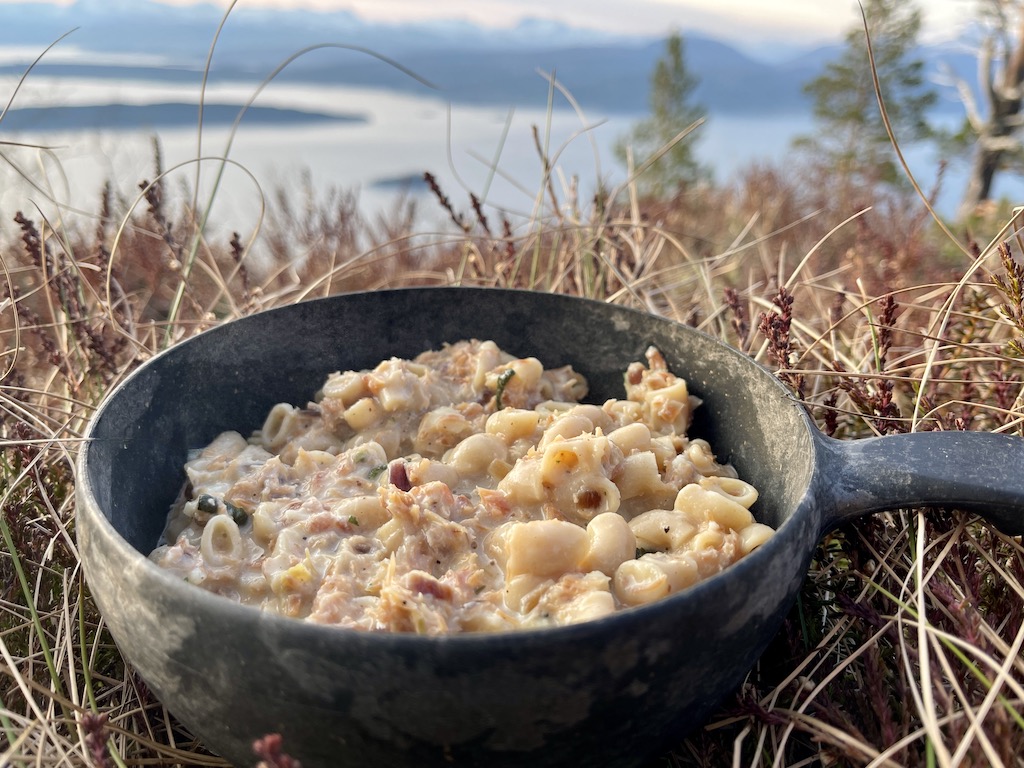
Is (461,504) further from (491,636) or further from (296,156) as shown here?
(296,156)

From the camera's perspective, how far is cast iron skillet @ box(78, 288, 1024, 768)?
49.8 inches

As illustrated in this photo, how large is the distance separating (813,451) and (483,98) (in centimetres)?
2544

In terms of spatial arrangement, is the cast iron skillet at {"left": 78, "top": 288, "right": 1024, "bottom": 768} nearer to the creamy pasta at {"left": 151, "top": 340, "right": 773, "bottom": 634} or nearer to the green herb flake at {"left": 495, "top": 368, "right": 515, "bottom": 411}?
the creamy pasta at {"left": 151, "top": 340, "right": 773, "bottom": 634}

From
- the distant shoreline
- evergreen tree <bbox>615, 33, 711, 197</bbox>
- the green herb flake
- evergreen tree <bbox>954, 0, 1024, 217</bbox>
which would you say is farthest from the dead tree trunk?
the green herb flake

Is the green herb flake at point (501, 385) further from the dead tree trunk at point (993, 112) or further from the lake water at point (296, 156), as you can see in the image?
the dead tree trunk at point (993, 112)

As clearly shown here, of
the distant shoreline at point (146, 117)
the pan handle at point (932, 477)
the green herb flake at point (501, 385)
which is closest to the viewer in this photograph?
the pan handle at point (932, 477)

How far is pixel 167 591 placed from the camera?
4.53 feet

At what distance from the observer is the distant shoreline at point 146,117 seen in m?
8.03

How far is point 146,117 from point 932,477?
17025mm

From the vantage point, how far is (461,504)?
1.97 m

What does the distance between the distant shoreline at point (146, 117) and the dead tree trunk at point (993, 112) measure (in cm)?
1434

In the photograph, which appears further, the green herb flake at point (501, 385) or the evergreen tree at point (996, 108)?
the evergreen tree at point (996, 108)

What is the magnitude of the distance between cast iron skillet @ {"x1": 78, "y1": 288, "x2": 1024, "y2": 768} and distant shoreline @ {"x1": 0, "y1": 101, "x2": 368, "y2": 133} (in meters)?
1.51

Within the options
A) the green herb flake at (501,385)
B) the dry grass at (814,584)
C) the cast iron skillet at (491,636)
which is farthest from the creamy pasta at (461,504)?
the dry grass at (814,584)
